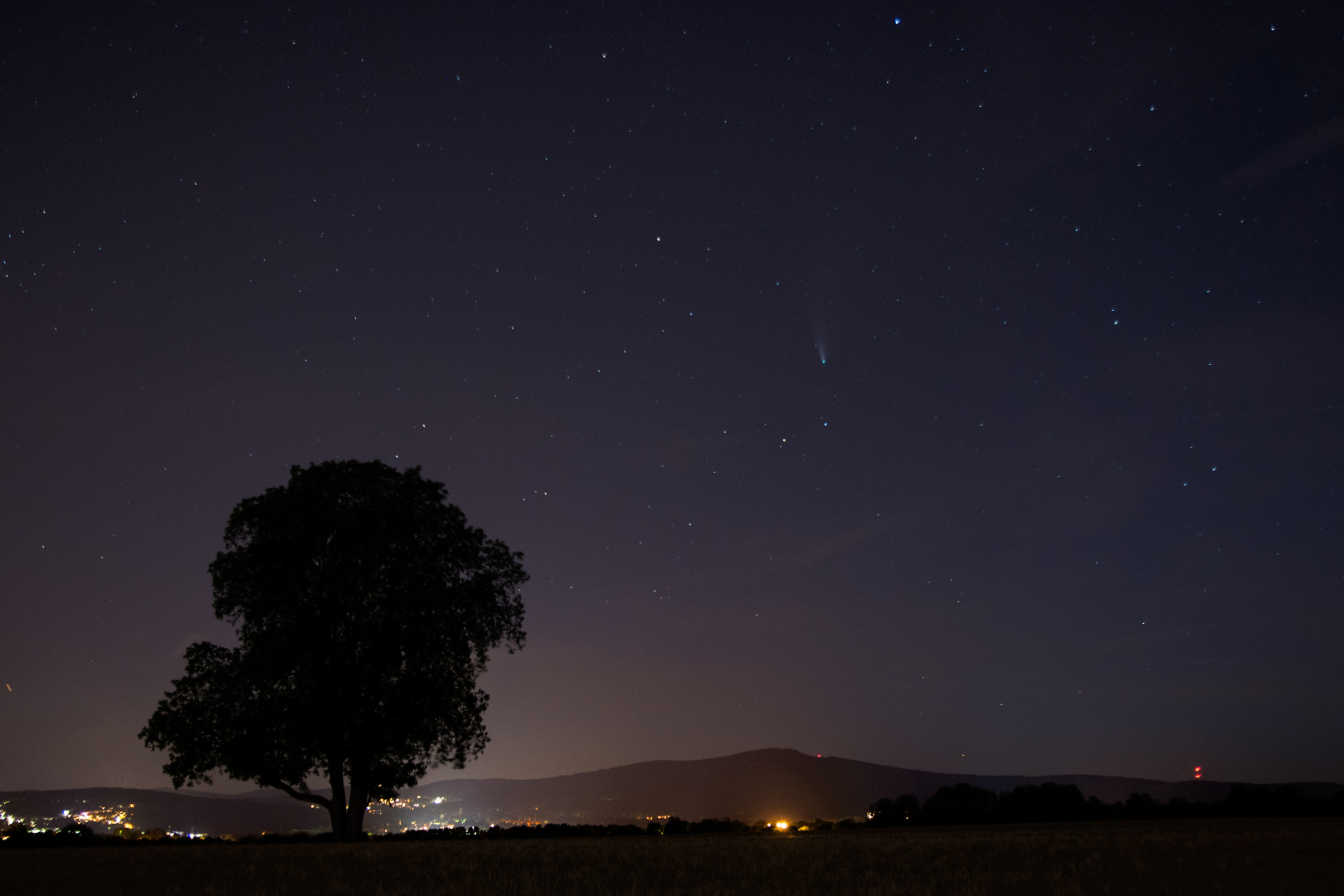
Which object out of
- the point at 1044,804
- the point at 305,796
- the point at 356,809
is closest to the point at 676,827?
the point at 356,809

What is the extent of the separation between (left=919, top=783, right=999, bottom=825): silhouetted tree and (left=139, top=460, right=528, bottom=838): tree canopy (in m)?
24.0

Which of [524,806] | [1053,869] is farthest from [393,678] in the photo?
[524,806]

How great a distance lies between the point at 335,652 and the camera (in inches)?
1145

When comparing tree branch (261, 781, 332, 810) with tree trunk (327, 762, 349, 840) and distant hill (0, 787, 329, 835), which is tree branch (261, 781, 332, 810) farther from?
distant hill (0, 787, 329, 835)

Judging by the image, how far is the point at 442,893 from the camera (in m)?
11.5

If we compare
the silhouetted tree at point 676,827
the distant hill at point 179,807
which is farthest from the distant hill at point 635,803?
the silhouetted tree at point 676,827

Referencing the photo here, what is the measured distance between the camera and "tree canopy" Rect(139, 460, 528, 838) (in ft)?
91.2

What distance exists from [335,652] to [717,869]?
1826cm

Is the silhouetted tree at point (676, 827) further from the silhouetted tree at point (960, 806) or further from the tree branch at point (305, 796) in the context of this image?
the silhouetted tree at point (960, 806)

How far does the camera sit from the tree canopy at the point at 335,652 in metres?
27.8

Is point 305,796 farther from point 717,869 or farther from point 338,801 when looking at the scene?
point 717,869

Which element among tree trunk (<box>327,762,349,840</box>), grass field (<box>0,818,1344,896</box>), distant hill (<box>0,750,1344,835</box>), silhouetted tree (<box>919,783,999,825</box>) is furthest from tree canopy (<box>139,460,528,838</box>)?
distant hill (<box>0,750,1344,835</box>)

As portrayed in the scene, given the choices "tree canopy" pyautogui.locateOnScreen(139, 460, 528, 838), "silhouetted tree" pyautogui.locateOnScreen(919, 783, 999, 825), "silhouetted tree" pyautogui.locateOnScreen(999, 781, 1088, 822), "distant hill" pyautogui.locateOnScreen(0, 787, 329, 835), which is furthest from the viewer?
"distant hill" pyautogui.locateOnScreen(0, 787, 329, 835)

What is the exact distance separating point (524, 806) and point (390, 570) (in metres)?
187
